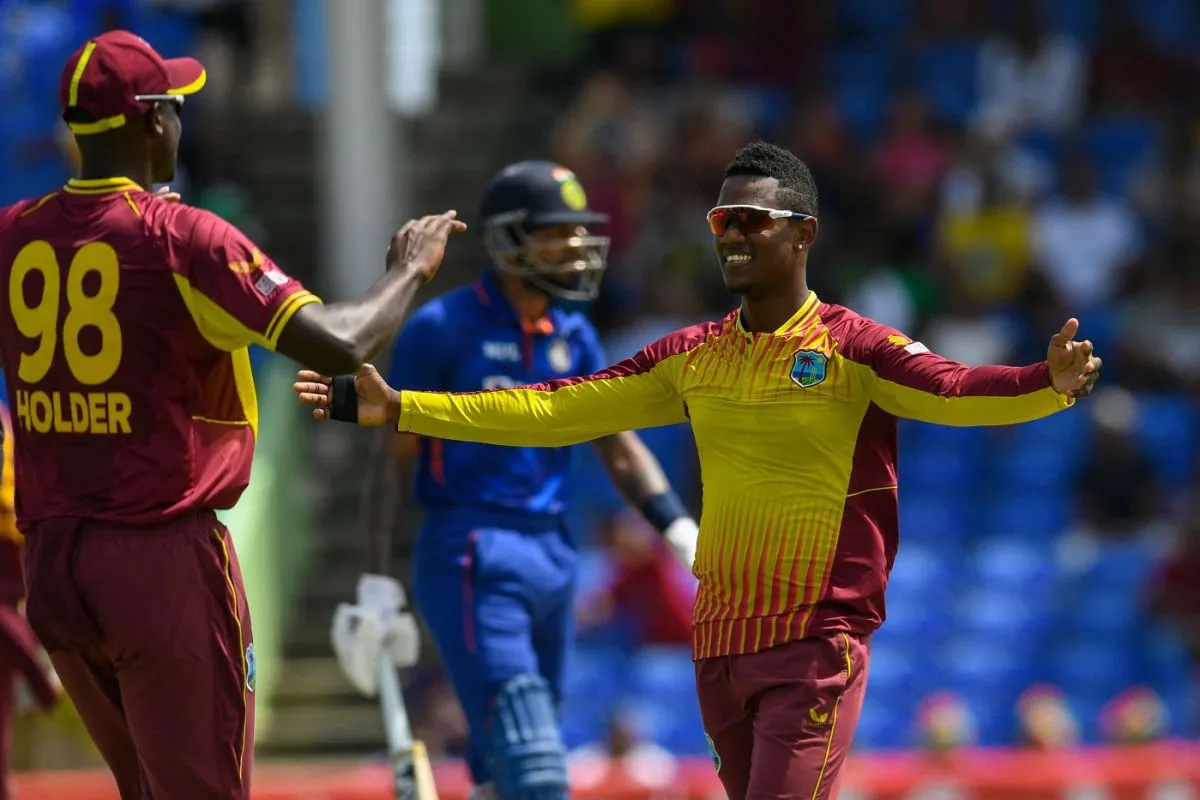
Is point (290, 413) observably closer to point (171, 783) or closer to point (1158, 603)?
point (1158, 603)

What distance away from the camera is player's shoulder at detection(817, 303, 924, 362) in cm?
533

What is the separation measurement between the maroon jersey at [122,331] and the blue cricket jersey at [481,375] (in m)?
1.84

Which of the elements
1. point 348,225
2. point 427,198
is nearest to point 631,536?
point 348,225

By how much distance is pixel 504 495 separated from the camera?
22.8ft

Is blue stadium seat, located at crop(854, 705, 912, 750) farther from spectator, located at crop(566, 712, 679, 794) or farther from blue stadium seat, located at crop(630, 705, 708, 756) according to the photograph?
spectator, located at crop(566, 712, 679, 794)

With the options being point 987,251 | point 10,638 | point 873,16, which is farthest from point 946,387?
point 873,16

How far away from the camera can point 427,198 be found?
14.8 metres

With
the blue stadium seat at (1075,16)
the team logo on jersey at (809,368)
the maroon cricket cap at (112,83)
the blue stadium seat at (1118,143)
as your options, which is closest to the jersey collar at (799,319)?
the team logo on jersey at (809,368)

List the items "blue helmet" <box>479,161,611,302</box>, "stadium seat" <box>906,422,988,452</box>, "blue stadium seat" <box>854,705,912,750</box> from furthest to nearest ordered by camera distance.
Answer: "stadium seat" <box>906,422,988,452</box>
"blue stadium seat" <box>854,705,912,750</box>
"blue helmet" <box>479,161,611,302</box>

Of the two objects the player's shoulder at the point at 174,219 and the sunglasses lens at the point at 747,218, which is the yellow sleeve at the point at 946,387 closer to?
the sunglasses lens at the point at 747,218

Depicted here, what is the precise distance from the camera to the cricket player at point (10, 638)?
6.91m

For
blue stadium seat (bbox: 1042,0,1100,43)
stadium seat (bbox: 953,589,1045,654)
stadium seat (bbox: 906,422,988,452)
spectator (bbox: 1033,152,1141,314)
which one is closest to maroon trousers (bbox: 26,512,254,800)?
stadium seat (bbox: 953,589,1045,654)

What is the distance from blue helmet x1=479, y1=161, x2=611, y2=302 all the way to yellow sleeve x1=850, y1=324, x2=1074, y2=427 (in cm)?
192

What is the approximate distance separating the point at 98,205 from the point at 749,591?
6.27 ft
